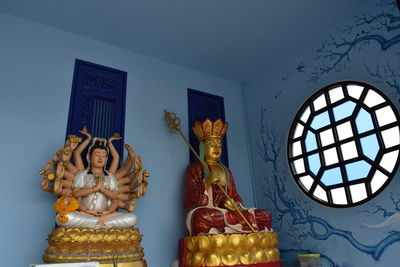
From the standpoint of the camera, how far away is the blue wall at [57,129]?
271cm

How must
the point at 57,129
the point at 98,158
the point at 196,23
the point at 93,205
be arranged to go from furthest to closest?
1. the point at 196,23
2. the point at 57,129
3. the point at 98,158
4. the point at 93,205

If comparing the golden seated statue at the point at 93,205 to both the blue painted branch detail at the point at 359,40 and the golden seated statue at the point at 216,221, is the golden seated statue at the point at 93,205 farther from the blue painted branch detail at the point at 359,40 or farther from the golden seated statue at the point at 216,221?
the blue painted branch detail at the point at 359,40

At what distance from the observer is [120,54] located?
3.79 meters

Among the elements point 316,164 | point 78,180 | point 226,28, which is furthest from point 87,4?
point 316,164

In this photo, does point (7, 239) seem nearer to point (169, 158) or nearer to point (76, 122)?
point (76, 122)

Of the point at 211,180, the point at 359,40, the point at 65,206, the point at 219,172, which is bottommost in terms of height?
the point at 65,206

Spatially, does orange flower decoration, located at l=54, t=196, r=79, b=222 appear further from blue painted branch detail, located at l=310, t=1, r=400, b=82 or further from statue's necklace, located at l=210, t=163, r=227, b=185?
blue painted branch detail, located at l=310, t=1, r=400, b=82

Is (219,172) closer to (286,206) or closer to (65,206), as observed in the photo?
(286,206)

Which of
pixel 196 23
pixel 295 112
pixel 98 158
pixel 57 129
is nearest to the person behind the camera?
pixel 98 158

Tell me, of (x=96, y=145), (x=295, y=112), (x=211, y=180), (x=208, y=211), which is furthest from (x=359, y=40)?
(x=96, y=145)

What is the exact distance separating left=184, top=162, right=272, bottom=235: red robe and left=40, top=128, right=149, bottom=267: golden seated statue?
590mm

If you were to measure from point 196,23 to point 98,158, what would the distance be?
1844mm

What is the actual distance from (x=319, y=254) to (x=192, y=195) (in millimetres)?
1398

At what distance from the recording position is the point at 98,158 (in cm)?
290
